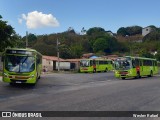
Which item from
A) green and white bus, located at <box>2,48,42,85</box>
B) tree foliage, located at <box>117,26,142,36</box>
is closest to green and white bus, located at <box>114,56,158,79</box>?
green and white bus, located at <box>2,48,42,85</box>

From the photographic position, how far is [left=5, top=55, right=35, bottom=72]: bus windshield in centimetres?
2370

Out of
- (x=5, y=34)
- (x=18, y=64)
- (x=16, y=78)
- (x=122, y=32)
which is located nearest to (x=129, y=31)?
(x=122, y=32)

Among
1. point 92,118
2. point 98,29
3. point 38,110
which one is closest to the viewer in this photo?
point 92,118

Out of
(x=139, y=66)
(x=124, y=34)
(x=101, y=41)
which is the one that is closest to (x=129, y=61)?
(x=139, y=66)

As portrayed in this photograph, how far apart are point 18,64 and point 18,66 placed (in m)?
0.14

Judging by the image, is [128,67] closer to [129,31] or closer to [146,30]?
[146,30]

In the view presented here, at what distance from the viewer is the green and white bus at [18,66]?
23645 mm

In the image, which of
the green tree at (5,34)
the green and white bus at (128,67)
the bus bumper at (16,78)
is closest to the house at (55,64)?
the green and white bus at (128,67)

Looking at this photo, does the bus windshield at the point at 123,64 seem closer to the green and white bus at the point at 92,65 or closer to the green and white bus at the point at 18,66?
the green and white bus at the point at 18,66

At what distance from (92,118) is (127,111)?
7.60 feet

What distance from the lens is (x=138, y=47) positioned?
424 feet

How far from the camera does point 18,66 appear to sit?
936 inches

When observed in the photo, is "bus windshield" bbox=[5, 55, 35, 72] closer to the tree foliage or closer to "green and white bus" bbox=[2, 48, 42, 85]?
"green and white bus" bbox=[2, 48, 42, 85]

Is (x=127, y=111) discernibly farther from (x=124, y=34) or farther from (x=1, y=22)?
(x=124, y=34)
